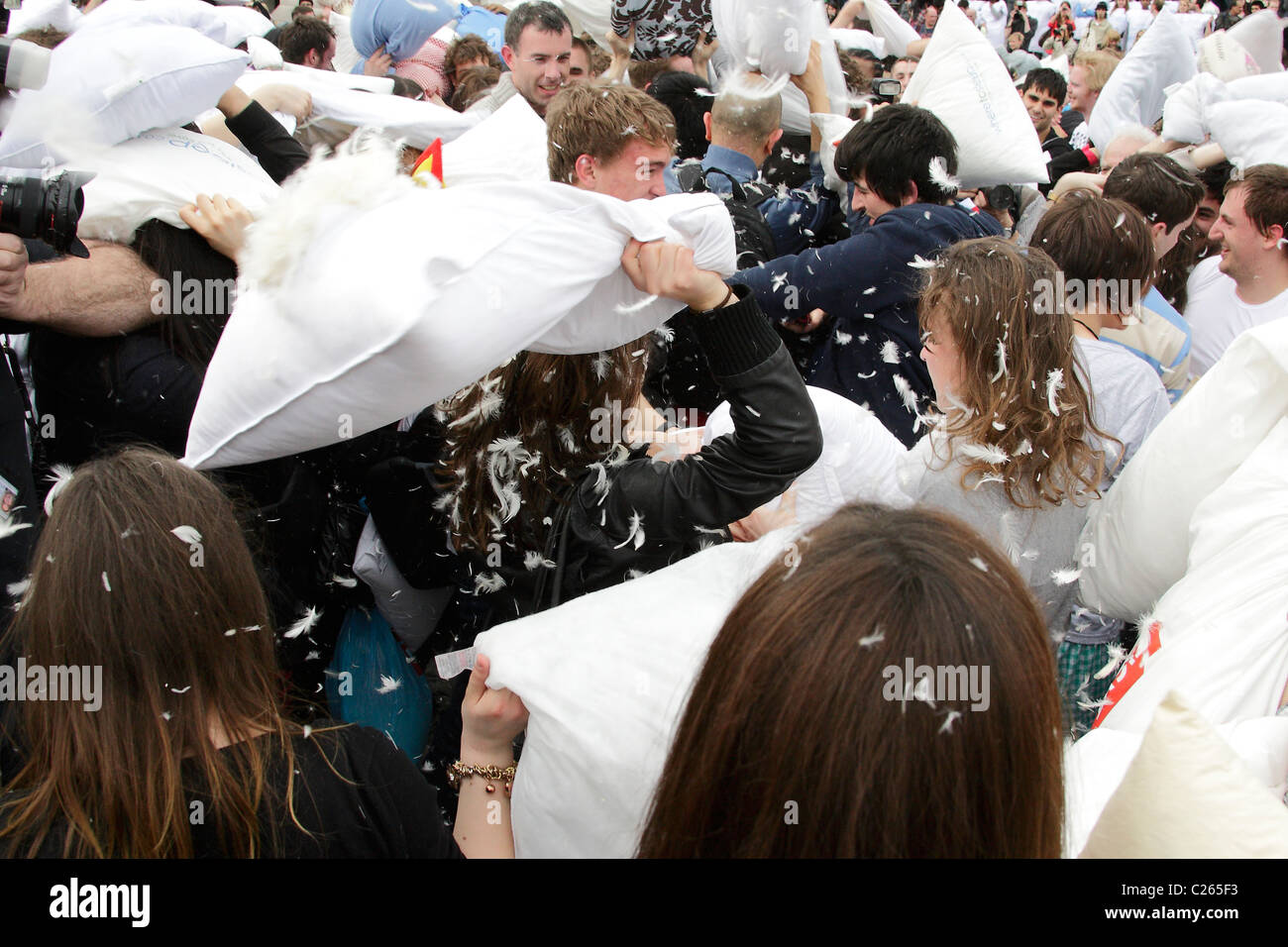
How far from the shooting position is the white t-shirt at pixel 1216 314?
3062 mm

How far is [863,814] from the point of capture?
789 mm

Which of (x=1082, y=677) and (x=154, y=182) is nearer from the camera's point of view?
(x=154, y=182)

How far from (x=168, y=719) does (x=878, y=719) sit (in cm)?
73

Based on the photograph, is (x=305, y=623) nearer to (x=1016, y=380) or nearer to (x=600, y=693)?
(x=600, y=693)

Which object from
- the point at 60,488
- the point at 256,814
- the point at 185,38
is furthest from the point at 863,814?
the point at 185,38

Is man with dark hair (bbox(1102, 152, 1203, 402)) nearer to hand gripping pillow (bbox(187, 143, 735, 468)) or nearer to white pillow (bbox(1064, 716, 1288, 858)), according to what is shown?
white pillow (bbox(1064, 716, 1288, 858))

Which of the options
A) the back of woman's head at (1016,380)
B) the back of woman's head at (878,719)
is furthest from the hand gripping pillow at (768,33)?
the back of woman's head at (878,719)

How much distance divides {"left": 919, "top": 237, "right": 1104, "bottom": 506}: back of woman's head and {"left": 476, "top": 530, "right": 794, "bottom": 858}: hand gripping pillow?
0.67 m

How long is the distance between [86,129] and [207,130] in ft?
2.61

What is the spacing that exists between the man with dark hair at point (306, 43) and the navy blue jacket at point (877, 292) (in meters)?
2.85

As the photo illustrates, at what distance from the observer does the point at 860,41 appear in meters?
6.34

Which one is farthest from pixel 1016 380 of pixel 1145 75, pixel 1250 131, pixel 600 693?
pixel 1145 75

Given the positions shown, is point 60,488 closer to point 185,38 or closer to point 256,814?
point 256,814

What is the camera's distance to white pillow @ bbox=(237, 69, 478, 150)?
2.86 metres
